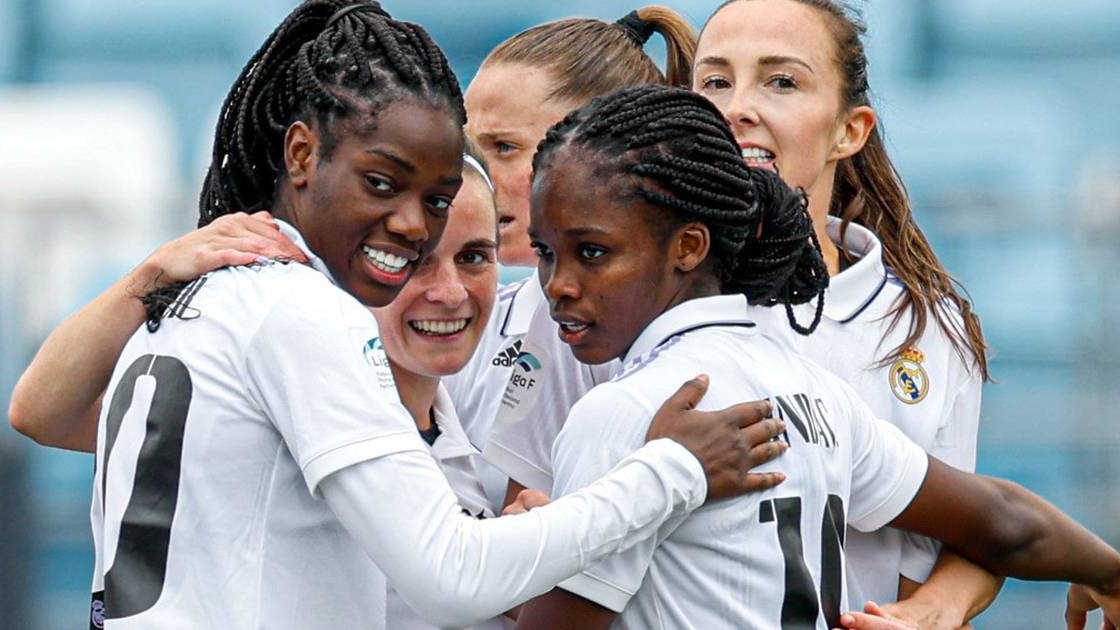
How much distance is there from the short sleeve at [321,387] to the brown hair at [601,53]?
3.93 feet

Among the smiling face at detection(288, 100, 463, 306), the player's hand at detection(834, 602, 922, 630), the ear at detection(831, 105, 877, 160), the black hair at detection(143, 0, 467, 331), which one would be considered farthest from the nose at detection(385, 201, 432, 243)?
the ear at detection(831, 105, 877, 160)

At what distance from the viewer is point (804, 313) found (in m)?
2.56

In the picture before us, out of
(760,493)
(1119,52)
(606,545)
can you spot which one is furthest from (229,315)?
(1119,52)

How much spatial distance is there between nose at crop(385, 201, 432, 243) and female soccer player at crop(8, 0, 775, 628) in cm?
2

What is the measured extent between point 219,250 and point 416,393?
Result: 655mm

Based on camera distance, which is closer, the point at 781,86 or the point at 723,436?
the point at 723,436

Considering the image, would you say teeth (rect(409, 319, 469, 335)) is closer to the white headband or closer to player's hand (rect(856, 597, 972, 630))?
the white headband

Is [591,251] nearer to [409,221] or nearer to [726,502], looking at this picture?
[409,221]

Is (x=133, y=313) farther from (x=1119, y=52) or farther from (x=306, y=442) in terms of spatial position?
(x=1119, y=52)

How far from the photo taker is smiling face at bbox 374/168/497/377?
2500mm

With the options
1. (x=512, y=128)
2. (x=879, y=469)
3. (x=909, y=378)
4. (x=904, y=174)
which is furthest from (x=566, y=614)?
(x=904, y=174)

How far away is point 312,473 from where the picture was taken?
5.87ft

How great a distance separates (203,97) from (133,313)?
14.6 ft

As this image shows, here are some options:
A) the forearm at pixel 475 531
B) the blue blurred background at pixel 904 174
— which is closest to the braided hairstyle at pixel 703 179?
the forearm at pixel 475 531
